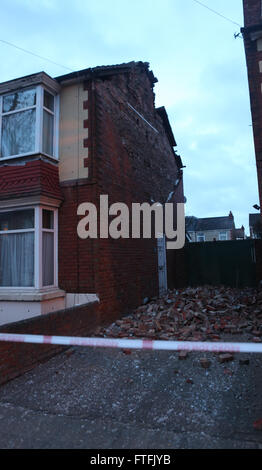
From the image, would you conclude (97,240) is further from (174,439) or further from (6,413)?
(174,439)

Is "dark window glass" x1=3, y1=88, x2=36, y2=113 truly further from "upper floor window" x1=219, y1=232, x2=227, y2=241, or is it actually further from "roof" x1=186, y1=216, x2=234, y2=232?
"upper floor window" x1=219, y1=232, x2=227, y2=241

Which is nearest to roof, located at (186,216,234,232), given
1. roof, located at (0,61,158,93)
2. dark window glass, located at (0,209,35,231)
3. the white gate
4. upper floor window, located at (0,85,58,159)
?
the white gate

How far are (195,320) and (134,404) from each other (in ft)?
12.5

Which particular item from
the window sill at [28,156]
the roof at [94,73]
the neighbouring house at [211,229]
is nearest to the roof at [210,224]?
the neighbouring house at [211,229]

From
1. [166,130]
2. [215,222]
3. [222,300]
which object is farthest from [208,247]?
[215,222]

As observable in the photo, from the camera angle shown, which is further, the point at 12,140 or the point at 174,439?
the point at 12,140

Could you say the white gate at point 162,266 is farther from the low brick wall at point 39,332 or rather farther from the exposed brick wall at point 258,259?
the low brick wall at point 39,332

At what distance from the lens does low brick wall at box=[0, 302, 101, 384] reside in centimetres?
423

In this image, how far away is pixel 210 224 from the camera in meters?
43.6

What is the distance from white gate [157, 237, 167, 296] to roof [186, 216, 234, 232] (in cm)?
3249

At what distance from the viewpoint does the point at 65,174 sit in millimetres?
7141

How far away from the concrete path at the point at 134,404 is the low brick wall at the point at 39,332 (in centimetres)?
15

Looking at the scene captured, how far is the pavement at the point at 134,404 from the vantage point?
291 cm
